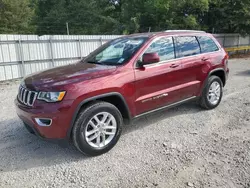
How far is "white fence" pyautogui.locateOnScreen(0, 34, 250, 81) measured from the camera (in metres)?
8.68

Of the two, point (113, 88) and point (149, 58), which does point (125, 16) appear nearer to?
point (149, 58)

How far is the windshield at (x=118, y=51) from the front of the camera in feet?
11.6

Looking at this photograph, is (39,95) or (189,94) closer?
(39,95)

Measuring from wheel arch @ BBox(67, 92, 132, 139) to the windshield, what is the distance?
574 mm

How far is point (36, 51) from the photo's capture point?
9500mm

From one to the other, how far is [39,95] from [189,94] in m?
2.80

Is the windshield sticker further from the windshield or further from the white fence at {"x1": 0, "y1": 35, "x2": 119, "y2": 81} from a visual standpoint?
the white fence at {"x1": 0, "y1": 35, "x2": 119, "y2": 81}

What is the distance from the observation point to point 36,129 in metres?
2.89

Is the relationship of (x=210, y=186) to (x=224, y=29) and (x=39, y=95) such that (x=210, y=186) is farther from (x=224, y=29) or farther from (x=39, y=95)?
(x=224, y=29)

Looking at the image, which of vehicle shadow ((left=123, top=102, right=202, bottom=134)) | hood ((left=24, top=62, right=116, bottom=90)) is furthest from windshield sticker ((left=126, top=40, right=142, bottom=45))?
vehicle shadow ((left=123, top=102, right=202, bottom=134))

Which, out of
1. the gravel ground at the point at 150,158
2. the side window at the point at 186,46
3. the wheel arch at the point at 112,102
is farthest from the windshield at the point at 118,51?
the gravel ground at the point at 150,158

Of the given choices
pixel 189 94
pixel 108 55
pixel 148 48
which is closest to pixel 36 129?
pixel 108 55

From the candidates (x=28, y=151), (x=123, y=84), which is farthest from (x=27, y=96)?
(x=123, y=84)

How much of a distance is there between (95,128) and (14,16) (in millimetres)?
26854
